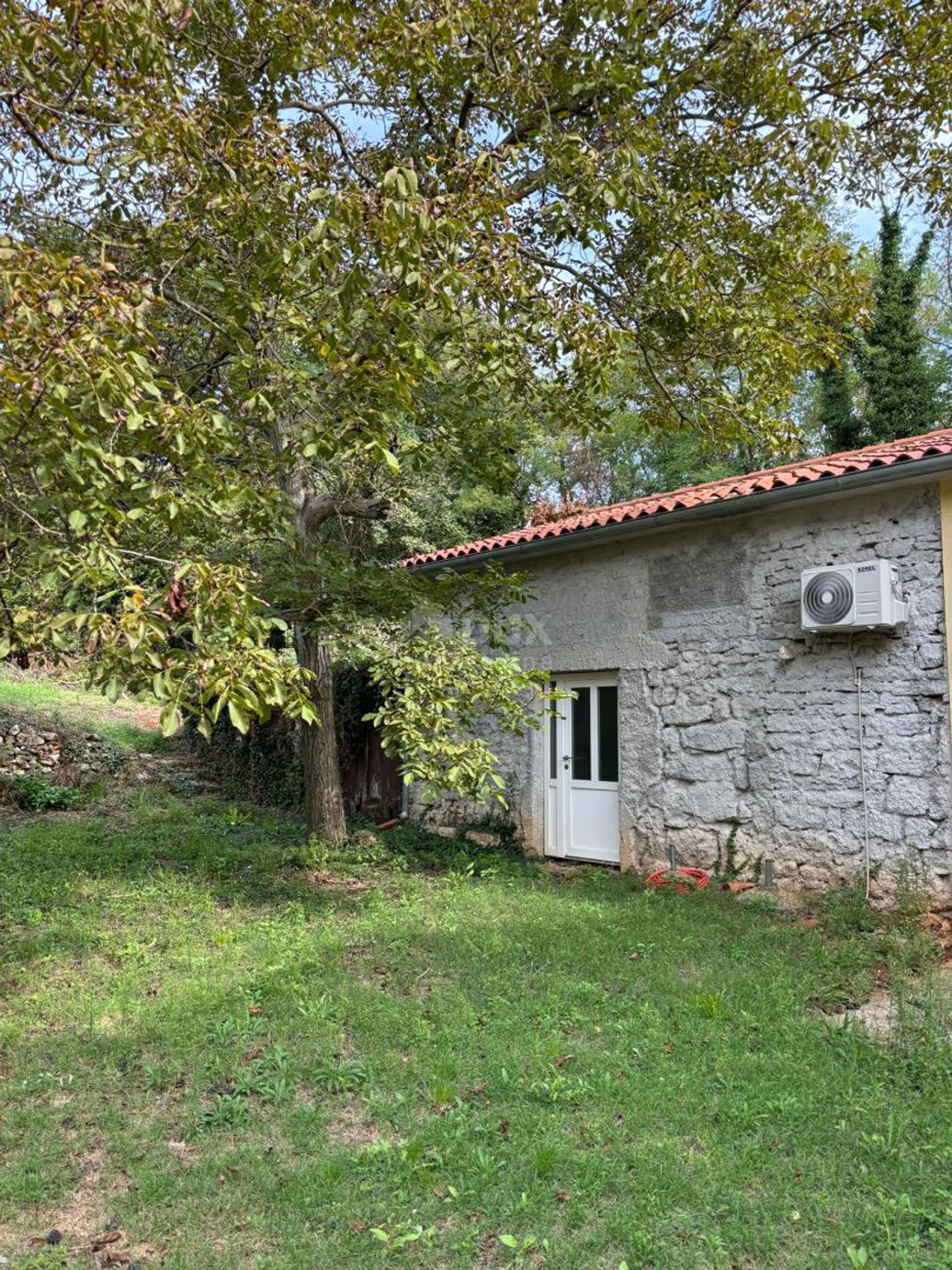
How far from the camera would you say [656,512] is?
7180mm

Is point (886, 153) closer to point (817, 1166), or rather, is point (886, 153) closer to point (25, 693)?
point (817, 1166)

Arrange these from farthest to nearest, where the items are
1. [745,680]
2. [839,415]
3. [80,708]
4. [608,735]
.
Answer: [839,415]
[80,708]
[608,735]
[745,680]

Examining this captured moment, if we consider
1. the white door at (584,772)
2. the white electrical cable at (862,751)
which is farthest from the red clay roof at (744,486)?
the white door at (584,772)

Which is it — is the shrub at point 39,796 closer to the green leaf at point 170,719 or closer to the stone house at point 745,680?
the stone house at point 745,680

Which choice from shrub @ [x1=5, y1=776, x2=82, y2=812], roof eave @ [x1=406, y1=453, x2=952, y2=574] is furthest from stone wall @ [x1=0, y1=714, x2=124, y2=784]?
roof eave @ [x1=406, y1=453, x2=952, y2=574]

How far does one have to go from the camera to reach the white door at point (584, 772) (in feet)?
26.8

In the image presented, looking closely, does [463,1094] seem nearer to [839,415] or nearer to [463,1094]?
[463,1094]

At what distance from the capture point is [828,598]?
6.27 metres

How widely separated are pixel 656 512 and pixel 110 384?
5.02 metres

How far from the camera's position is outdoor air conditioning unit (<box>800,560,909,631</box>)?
19.8 feet

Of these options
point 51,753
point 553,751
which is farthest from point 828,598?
point 51,753

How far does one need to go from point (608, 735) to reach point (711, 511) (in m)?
2.47

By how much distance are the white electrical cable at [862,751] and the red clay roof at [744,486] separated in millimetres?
1295

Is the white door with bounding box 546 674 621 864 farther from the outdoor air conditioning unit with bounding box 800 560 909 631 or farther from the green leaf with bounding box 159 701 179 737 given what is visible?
the green leaf with bounding box 159 701 179 737
